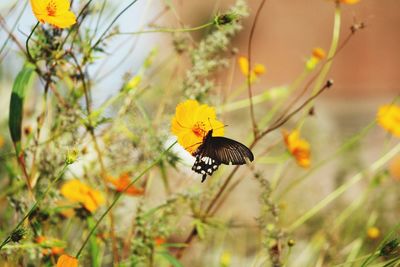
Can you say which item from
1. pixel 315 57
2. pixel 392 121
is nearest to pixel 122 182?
pixel 315 57

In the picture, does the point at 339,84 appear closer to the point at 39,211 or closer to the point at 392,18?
the point at 392,18

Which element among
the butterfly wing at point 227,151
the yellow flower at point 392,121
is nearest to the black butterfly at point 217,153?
the butterfly wing at point 227,151

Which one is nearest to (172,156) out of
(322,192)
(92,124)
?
(92,124)

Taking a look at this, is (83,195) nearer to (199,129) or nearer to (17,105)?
(17,105)

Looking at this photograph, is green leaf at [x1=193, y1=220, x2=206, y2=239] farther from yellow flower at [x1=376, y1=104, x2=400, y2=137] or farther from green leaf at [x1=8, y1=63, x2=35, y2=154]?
yellow flower at [x1=376, y1=104, x2=400, y2=137]

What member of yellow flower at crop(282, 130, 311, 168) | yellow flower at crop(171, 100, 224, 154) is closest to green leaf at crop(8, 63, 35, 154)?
yellow flower at crop(171, 100, 224, 154)

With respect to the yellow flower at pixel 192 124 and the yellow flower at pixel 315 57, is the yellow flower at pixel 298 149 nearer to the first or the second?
the yellow flower at pixel 315 57

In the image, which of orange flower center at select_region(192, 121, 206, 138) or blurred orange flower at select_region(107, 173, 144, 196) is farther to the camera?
blurred orange flower at select_region(107, 173, 144, 196)

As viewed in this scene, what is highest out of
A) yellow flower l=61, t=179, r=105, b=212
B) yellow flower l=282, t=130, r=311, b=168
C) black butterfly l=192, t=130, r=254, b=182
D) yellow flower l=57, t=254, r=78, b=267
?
yellow flower l=282, t=130, r=311, b=168
